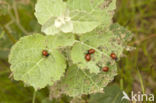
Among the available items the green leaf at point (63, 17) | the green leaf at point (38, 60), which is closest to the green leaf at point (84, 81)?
the green leaf at point (38, 60)

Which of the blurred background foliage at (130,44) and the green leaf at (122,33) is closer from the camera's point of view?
the green leaf at (122,33)

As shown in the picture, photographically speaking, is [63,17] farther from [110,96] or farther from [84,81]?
[110,96]

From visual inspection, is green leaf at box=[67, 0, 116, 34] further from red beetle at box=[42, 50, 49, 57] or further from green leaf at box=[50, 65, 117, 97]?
green leaf at box=[50, 65, 117, 97]

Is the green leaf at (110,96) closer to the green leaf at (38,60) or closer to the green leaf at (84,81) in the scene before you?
the green leaf at (84,81)

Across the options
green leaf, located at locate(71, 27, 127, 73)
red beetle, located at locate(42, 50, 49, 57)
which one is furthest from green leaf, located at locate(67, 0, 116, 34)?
red beetle, located at locate(42, 50, 49, 57)

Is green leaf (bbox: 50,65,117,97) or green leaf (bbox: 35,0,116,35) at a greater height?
green leaf (bbox: 35,0,116,35)

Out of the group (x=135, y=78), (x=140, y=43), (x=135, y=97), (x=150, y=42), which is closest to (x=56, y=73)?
(x=135, y=97)
